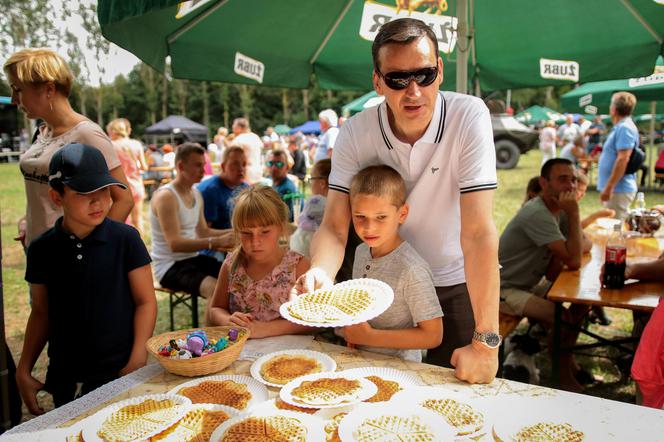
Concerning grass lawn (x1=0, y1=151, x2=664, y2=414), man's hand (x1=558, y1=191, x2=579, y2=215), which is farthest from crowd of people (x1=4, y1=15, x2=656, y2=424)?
grass lawn (x1=0, y1=151, x2=664, y2=414)

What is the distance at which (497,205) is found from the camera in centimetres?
1051

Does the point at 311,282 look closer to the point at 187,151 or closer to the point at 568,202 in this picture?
the point at 568,202

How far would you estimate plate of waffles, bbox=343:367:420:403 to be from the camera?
148 centimetres

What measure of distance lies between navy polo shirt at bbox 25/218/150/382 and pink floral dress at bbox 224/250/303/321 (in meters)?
0.52

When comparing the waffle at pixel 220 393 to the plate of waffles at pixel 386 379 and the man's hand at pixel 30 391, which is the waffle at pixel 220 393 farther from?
the man's hand at pixel 30 391

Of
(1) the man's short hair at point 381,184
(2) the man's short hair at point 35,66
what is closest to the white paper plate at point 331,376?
(1) the man's short hair at point 381,184

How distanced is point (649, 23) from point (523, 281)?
6.40 feet

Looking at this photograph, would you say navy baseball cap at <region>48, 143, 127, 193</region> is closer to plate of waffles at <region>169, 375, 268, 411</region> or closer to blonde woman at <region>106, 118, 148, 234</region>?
plate of waffles at <region>169, 375, 268, 411</region>

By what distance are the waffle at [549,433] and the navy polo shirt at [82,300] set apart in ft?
4.99

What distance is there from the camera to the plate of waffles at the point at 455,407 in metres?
1.29

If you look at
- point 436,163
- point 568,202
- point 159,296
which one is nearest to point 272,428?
point 436,163

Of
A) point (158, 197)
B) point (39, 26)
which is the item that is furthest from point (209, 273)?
point (39, 26)

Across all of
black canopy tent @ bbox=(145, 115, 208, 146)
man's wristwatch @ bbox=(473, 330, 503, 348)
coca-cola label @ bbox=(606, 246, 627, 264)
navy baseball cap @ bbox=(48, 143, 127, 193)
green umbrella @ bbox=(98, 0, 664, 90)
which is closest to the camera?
man's wristwatch @ bbox=(473, 330, 503, 348)

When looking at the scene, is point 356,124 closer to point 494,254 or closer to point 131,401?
point 494,254
